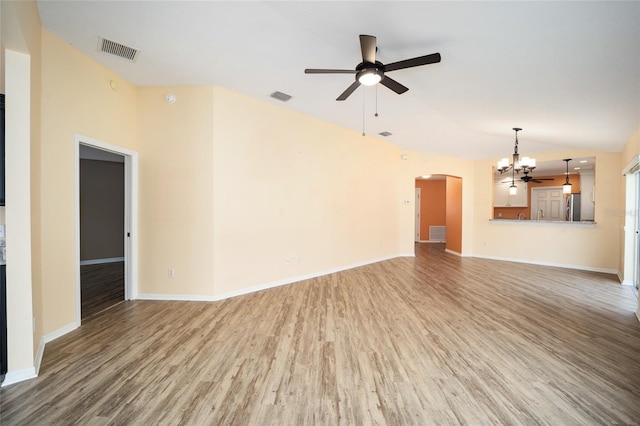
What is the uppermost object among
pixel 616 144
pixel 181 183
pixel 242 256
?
pixel 616 144

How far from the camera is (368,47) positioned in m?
2.28

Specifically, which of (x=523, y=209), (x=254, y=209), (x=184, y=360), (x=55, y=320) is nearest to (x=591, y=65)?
(x=254, y=209)

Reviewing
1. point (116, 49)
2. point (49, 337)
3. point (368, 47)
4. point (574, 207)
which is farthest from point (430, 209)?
point (49, 337)

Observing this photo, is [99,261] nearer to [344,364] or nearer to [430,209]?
[344,364]

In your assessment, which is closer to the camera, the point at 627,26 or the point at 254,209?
the point at 627,26

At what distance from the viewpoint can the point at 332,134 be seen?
219 inches

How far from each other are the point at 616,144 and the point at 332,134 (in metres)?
5.25

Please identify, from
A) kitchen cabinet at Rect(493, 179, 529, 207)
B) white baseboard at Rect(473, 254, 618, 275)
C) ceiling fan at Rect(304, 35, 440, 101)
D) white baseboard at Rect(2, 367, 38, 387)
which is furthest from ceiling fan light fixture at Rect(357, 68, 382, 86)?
kitchen cabinet at Rect(493, 179, 529, 207)

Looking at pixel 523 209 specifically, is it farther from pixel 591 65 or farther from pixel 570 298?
pixel 591 65

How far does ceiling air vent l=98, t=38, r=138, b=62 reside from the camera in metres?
2.88

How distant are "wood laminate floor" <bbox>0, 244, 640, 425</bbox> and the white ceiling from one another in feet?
8.59

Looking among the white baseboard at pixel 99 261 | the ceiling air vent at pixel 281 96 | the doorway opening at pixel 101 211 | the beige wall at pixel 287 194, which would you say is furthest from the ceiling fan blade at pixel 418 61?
the white baseboard at pixel 99 261

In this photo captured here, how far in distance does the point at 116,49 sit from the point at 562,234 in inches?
352

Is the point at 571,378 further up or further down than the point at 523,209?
further down
